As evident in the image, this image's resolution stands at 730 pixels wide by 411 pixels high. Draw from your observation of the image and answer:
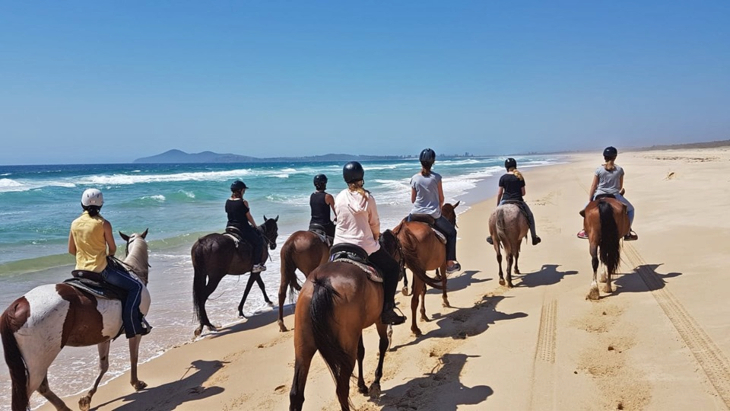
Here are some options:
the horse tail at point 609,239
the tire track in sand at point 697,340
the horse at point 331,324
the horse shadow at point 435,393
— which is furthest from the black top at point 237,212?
the tire track in sand at point 697,340

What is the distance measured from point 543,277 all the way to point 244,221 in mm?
5819

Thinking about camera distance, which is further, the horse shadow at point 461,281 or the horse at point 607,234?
the horse shadow at point 461,281

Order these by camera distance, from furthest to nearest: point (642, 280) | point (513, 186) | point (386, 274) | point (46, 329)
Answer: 1. point (513, 186)
2. point (642, 280)
3. point (386, 274)
4. point (46, 329)

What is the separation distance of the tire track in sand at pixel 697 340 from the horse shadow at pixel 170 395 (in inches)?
201

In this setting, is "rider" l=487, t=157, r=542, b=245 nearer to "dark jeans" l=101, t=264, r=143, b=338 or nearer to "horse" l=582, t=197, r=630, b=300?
"horse" l=582, t=197, r=630, b=300

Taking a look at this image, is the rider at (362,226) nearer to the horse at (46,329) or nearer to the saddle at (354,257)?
the saddle at (354,257)

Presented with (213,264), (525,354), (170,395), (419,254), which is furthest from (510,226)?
(170,395)

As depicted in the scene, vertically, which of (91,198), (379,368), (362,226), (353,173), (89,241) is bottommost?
(379,368)

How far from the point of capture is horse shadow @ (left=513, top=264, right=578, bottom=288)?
8573 mm

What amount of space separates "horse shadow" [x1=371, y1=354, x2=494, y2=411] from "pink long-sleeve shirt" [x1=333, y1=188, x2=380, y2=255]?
1.51 m

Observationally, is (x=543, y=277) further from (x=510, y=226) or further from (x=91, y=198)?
(x=91, y=198)

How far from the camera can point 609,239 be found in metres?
7.67

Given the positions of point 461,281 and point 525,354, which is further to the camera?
point 461,281

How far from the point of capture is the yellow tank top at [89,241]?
508cm
